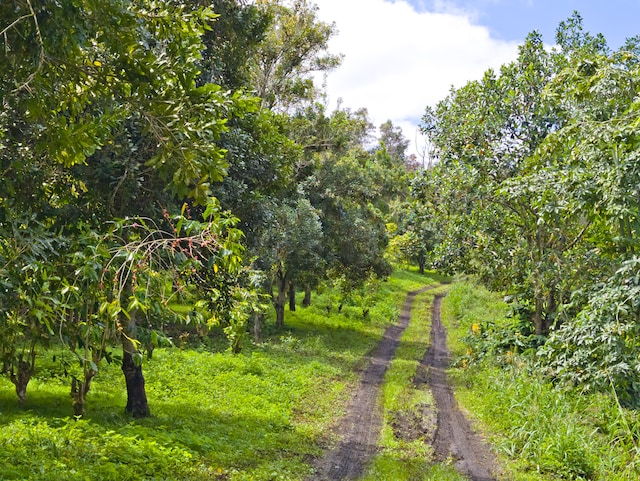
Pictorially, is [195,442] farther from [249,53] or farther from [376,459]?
[249,53]

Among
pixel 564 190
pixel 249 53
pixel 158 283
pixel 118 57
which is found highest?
pixel 249 53

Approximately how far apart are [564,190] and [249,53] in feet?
28.8

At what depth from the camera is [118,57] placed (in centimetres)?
650

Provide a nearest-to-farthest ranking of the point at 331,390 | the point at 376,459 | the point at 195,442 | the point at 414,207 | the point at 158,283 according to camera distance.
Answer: the point at 158,283 → the point at 195,442 → the point at 376,459 → the point at 331,390 → the point at 414,207

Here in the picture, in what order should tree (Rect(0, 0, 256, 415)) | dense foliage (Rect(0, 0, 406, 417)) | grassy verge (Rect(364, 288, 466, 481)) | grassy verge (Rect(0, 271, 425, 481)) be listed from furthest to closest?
grassy verge (Rect(364, 288, 466, 481)), grassy verge (Rect(0, 271, 425, 481)), tree (Rect(0, 0, 256, 415)), dense foliage (Rect(0, 0, 406, 417))

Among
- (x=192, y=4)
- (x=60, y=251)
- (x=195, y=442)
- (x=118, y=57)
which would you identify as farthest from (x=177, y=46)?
(x=195, y=442)

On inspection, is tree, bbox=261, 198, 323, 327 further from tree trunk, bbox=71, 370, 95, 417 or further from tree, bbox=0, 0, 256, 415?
tree, bbox=0, 0, 256, 415

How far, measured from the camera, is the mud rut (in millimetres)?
10609

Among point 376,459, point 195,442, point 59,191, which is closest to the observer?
point 59,191

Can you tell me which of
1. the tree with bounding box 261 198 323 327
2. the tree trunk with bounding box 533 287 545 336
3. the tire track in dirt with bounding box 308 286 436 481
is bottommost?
the tire track in dirt with bounding box 308 286 436 481

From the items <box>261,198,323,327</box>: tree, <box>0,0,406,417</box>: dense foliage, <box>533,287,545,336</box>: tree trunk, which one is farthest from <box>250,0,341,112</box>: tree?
<box>533,287,545,336</box>: tree trunk

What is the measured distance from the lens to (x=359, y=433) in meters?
13.1

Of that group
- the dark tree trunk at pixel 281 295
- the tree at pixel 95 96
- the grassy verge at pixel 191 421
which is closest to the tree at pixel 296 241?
the dark tree trunk at pixel 281 295

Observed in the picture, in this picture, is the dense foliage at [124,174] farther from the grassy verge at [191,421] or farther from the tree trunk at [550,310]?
the tree trunk at [550,310]
